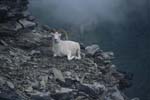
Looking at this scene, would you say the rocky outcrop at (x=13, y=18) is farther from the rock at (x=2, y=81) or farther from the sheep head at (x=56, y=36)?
the rock at (x=2, y=81)

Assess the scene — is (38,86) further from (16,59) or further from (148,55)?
(148,55)

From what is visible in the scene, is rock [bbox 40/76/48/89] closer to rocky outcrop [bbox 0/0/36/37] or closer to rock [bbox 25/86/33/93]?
rock [bbox 25/86/33/93]

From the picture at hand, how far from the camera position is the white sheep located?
476 inches

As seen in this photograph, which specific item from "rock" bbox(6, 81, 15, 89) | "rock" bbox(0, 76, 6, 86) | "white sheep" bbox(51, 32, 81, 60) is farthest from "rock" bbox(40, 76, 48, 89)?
"white sheep" bbox(51, 32, 81, 60)

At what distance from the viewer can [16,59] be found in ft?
35.8

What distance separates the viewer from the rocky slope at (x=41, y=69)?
998cm

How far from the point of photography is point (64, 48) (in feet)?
40.0

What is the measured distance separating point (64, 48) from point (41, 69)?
5.00 feet

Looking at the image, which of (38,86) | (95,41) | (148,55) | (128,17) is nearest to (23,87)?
(38,86)

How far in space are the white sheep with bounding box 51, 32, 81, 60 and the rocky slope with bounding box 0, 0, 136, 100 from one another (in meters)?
0.16

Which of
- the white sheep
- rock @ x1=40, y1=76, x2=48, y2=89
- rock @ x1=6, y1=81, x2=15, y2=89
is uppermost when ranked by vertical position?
the white sheep

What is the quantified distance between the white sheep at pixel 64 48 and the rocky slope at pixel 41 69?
161mm

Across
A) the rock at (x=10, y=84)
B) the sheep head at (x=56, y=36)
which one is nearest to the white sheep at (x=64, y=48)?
the sheep head at (x=56, y=36)

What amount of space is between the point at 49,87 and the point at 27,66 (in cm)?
95
